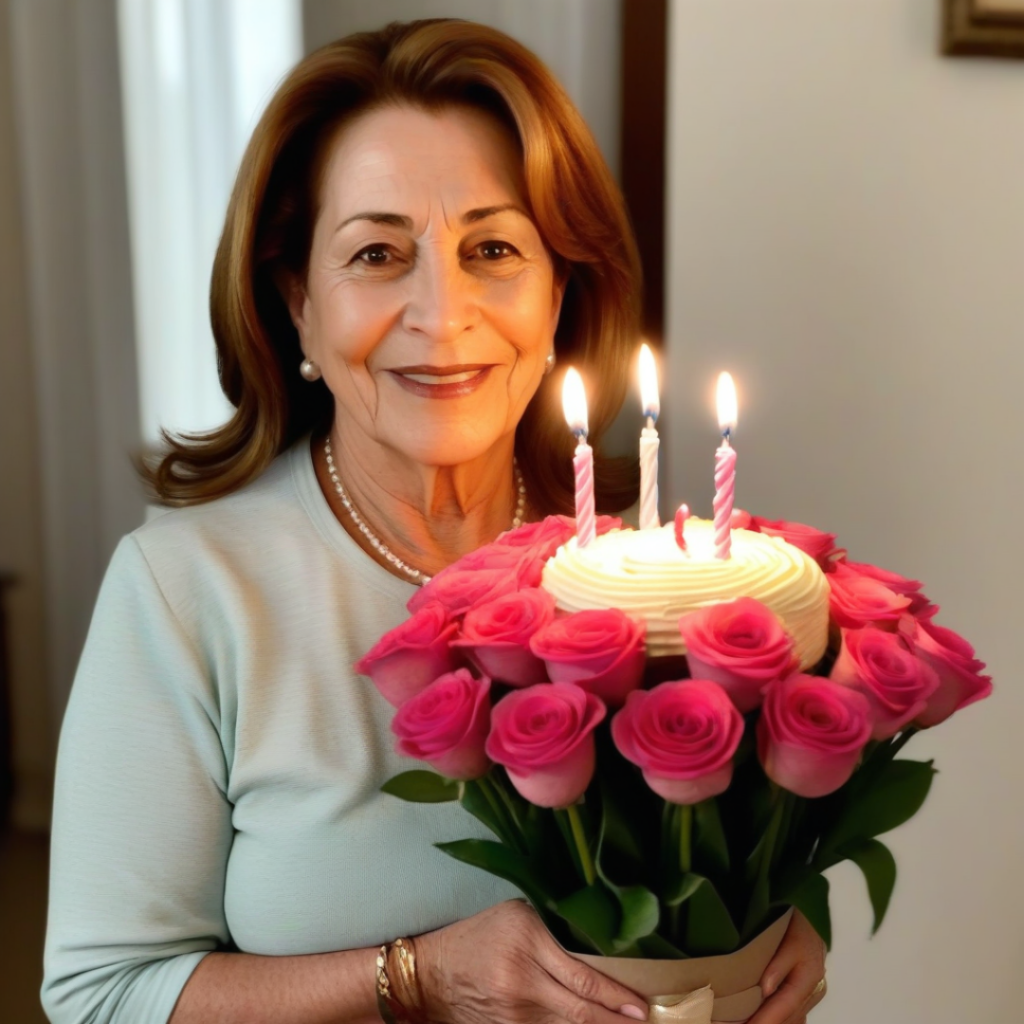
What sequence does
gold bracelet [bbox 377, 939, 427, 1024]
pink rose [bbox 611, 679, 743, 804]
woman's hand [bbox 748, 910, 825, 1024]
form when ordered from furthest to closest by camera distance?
gold bracelet [bbox 377, 939, 427, 1024]
woman's hand [bbox 748, 910, 825, 1024]
pink rose [bbox 611, 679, 743, 804]

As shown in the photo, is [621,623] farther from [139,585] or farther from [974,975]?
[974,975]

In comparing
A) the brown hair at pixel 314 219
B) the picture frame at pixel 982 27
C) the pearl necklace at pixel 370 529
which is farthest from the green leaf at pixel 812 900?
the picture frame at pixel 982 27

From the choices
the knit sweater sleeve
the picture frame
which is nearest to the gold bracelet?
the knit sweater sleeve

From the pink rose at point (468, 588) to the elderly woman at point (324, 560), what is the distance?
308 mm

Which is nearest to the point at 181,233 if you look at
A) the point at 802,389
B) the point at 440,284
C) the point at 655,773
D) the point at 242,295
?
the point at 242,295

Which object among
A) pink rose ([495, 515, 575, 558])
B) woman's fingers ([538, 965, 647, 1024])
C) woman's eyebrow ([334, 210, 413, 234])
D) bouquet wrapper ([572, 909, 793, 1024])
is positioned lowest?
woman's fingers ([538, 965, 647, 1024])

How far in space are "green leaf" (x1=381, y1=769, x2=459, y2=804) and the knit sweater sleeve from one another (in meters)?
0.30

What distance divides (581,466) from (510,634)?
14 cm

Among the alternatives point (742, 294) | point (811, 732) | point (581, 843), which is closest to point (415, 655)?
point (581, 843)

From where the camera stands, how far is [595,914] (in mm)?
788

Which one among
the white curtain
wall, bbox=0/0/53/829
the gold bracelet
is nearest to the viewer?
the gold bracelet

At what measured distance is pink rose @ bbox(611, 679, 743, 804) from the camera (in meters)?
0.70

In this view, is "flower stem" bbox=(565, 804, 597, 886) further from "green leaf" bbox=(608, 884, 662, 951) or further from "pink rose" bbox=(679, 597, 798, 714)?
"pink rose" bbox=(679, 597, 798, 714)

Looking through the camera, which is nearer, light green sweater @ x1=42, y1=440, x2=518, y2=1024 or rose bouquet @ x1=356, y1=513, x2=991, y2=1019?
rose bouquet @ x1=356, y1=513, x2=991, y2=1019
